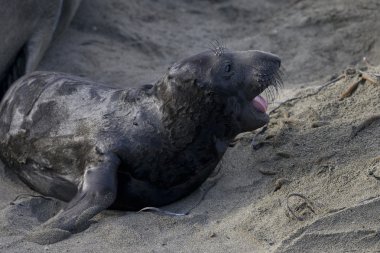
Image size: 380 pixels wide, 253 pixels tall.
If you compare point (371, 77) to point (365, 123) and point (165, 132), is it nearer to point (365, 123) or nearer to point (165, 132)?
point (365, 123)

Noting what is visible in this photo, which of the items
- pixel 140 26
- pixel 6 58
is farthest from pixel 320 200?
pixel 140 26

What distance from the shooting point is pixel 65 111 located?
4.84 metres

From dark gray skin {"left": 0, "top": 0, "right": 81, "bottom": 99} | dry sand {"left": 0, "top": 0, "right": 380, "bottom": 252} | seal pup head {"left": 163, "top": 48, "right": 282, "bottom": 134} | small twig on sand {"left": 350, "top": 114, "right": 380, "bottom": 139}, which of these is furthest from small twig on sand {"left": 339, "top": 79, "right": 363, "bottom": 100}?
dark gray skin {"left": 0, "top": 0, "right": 81, "bottom": 99}

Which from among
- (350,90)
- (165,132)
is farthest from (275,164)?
(350,90)

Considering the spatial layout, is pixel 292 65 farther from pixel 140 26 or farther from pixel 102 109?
pixel 102 109

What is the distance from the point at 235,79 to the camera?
4562 mm

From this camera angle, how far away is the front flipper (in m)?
4.09

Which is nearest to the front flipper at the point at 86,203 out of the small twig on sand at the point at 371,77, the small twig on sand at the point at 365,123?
the small twig on sand at the point at 365,123

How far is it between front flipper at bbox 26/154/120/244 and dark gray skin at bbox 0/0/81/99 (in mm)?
1624

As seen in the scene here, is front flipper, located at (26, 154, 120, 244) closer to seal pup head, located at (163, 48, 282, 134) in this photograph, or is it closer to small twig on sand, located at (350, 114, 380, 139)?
seal pup head, located at (163, 48, 282, 134)

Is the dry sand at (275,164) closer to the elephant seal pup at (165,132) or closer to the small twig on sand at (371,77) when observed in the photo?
the small twig on sand at (371,77)

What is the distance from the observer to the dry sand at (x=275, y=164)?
12.9 ft

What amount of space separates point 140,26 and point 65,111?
274 centimetres

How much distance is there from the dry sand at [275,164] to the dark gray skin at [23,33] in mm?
418
